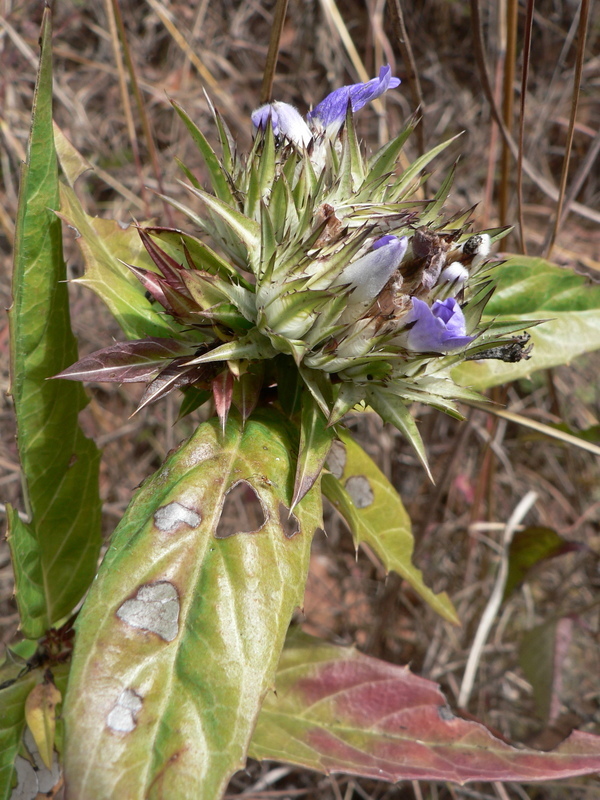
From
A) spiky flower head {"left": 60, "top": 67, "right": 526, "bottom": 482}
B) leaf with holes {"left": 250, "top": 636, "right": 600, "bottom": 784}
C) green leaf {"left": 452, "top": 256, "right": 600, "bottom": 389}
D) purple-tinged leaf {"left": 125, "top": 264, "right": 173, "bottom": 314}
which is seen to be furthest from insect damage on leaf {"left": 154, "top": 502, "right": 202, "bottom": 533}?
green leaf {"left": 452, "top": 256, "right": 600, "bottom": 389}

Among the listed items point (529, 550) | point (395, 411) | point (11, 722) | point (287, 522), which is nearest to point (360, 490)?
point (287, 522)

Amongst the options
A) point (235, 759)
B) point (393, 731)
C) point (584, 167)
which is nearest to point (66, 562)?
point (235, 759)

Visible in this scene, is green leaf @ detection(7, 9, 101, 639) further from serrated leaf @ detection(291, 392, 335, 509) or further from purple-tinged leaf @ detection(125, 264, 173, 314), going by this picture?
serrated leaf @ detection(291, 392, 335, 509)

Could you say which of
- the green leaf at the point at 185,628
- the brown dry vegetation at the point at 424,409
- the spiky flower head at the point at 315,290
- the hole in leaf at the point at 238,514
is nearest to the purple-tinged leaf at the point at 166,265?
the spiky flower head at the point at 315,290

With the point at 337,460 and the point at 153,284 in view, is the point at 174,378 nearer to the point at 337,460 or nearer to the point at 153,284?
the point at 153,284

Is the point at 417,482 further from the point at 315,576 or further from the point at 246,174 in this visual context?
the point at 246,174
